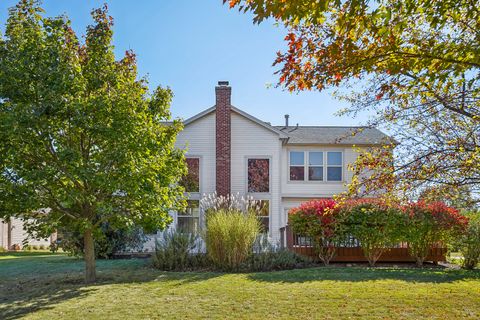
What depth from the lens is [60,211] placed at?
9.66 meters

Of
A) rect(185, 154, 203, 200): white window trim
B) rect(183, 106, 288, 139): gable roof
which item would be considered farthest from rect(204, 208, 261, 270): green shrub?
rect(183, 106, 288, 139): gable roof

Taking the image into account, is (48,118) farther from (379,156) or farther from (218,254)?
(379,156)

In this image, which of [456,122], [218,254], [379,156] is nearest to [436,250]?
[218,254]

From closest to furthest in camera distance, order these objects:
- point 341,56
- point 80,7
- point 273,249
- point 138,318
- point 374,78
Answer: point 341,56
point 374,78
point 138,318
point 80,7
point 273,249

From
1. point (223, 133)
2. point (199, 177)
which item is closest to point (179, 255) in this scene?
point (199, 177)

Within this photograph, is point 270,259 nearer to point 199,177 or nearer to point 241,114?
point 199,177

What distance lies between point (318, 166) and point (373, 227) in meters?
8.40

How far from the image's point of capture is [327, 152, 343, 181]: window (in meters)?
20.9

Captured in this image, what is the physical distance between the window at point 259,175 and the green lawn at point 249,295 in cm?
955

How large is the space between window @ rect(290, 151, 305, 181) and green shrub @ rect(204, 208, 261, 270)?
9.66m

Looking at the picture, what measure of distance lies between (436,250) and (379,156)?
27.3ft

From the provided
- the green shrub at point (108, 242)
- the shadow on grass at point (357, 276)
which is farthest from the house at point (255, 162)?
the shadow on grass at point (357, 276)

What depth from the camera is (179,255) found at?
11836 millimetres

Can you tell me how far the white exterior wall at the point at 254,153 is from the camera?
2003 cm
